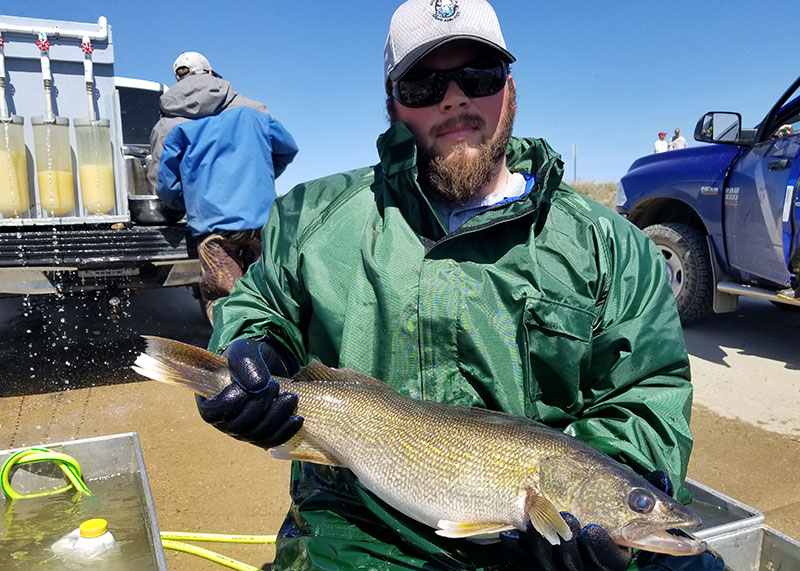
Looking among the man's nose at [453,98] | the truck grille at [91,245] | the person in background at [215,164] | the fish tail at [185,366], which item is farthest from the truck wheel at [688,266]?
the fish tail at [185,366]

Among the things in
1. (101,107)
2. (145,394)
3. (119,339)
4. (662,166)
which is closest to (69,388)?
(145,394)

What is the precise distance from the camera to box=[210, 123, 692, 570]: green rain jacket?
2.06 metres

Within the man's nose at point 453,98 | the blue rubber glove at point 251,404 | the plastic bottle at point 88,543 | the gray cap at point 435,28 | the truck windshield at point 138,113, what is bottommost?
the plastic bottle at point 88,543

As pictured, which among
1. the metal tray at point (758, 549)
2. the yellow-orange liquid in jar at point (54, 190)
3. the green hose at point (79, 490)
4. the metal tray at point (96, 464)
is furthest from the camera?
the yellow-orange liquid in jar at point (54, 190)

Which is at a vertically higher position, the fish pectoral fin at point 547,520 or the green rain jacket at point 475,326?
the green rain jacket at point 475,326

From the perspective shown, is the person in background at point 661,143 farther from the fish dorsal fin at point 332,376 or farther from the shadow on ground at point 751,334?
the fish dorsal fin at point 332,376

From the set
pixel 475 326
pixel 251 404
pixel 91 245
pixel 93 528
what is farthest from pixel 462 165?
Result: pixel 91 245

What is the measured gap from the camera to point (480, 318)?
2.12 metres

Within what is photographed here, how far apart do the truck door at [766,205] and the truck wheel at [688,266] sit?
1.30 ft

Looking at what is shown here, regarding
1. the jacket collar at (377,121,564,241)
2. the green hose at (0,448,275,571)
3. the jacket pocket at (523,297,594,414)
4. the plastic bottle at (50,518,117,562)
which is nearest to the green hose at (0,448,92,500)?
the green hose at (0,448,275,571)

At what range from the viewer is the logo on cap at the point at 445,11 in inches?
91.7

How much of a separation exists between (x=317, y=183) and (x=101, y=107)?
193 inches

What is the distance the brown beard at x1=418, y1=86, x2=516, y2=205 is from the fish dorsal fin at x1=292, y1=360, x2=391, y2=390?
810 millimetres

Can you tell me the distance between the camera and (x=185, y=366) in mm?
2008
